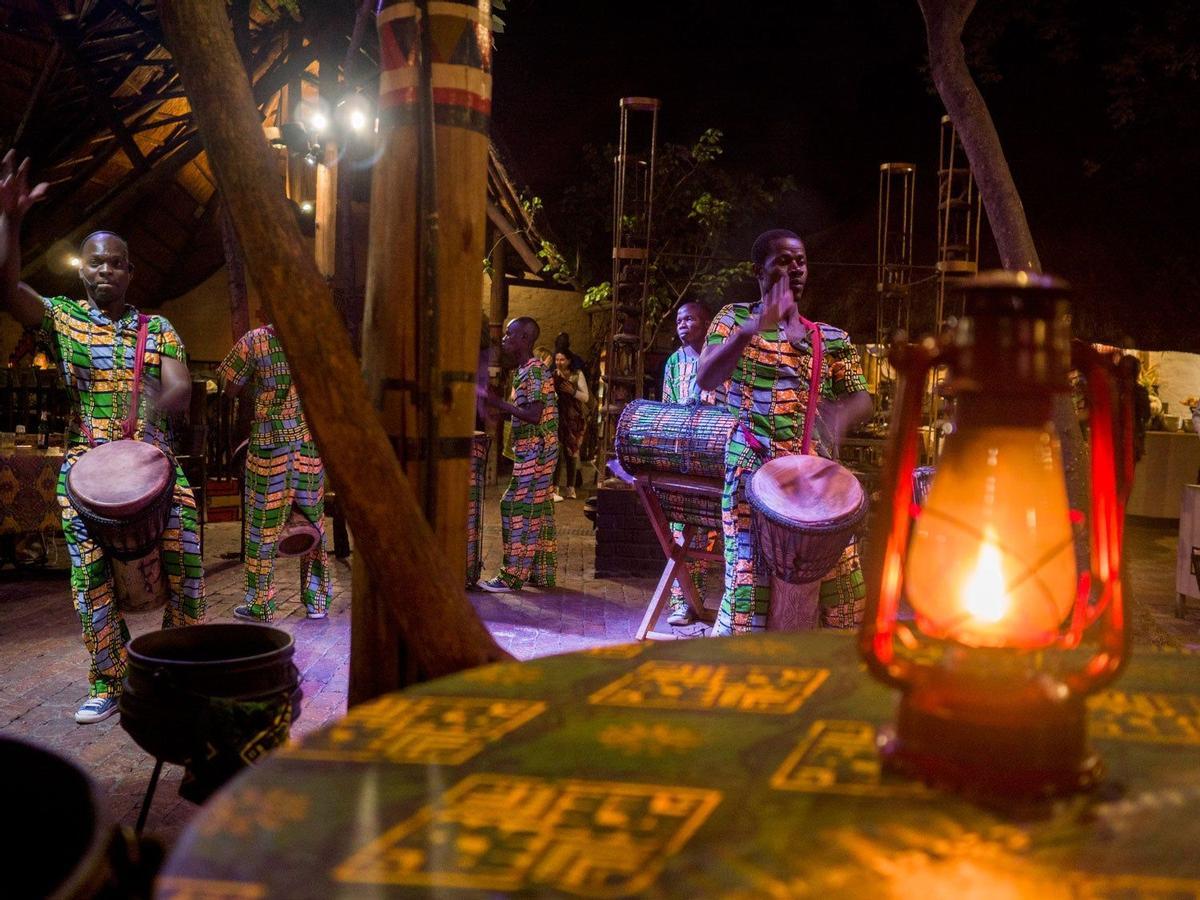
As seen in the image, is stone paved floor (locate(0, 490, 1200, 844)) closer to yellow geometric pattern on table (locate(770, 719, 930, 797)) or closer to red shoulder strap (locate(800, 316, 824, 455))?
red shoulder strap (locate(800, 316, 824, 455))

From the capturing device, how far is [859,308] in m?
17.3

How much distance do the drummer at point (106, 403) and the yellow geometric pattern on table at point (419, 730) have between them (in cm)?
400

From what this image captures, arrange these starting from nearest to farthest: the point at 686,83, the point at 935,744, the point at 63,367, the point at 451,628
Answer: the point at 935,744
the point at 451,628
the point at 63,367
the point at 686,83

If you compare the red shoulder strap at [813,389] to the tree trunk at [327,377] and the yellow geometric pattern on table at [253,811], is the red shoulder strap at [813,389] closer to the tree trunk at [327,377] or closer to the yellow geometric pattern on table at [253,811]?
the tree trunk at [327,377]

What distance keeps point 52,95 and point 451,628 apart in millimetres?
12019

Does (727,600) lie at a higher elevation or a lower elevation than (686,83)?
lower

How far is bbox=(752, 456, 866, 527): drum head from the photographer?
14.6ft

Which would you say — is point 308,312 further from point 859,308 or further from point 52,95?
point 859,308

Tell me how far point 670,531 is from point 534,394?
80.9 inches

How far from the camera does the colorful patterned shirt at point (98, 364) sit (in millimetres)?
4824

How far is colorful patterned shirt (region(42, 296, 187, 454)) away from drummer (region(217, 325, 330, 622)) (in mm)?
1718

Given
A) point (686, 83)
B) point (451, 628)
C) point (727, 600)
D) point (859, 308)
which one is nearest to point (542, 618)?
point (727, 600)

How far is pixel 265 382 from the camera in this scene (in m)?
6.86

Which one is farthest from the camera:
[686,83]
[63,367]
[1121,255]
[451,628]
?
[686,83]
